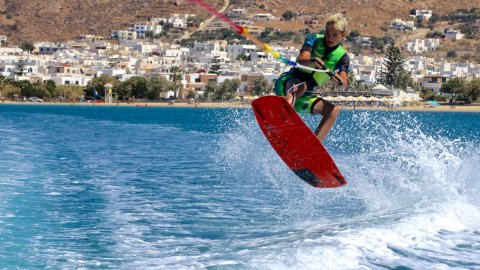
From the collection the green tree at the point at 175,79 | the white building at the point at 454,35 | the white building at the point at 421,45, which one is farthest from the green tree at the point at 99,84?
the white building at the point at 454,35

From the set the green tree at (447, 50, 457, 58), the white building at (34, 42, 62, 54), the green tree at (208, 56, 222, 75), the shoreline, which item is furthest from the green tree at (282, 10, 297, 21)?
the shoreline

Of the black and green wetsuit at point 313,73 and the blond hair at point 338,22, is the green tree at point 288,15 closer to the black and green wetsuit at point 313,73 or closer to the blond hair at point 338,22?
the black and green wetsuit at point 313,73

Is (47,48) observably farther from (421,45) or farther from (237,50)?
(421,45)

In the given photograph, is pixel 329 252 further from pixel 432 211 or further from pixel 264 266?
pixel 432 211

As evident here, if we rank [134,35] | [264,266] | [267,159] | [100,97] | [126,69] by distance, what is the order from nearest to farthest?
[264,266]
[267,159]
[100,97]
[126,69]
[134,35]

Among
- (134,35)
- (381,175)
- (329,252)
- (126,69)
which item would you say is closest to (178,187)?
(381,175)

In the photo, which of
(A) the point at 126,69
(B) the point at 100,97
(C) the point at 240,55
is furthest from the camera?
(C) the point at 240,55

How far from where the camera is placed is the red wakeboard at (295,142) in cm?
1081

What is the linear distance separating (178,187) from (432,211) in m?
5.39

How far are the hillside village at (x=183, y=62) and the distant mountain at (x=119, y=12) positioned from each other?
5105mm

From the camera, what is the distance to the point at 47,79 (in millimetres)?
108188

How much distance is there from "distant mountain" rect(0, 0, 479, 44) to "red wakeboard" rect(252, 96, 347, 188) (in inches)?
5958

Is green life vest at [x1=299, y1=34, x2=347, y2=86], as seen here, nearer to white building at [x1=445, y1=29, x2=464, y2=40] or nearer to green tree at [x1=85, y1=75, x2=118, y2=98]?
green tree at [x1=85, y1=75, x2=118, y2=98]

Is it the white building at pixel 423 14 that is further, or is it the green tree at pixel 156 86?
the white building at pixel 423 14
